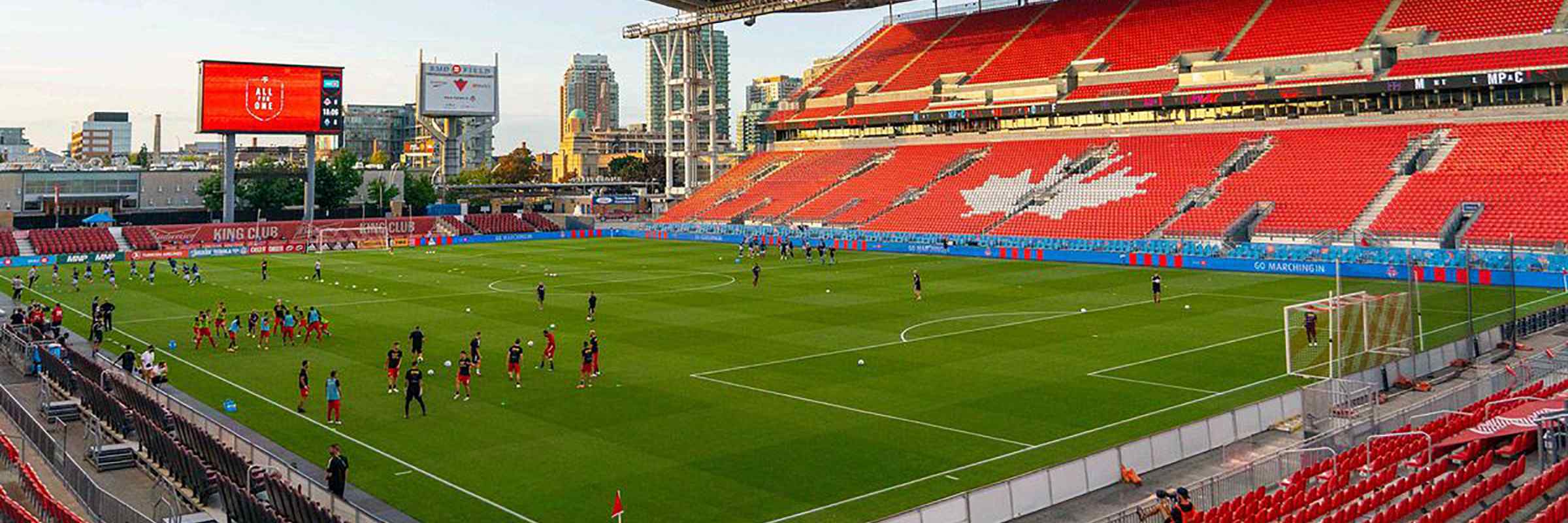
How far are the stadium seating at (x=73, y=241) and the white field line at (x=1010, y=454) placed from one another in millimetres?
69501

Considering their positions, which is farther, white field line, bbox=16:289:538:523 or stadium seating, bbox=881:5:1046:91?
stadium seating, bbox=881:5:1046:91

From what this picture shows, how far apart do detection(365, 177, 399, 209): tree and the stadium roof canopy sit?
26896mm

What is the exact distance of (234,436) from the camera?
1980 cm

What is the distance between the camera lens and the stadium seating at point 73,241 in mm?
71812

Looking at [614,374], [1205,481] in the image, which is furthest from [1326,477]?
[614,374]

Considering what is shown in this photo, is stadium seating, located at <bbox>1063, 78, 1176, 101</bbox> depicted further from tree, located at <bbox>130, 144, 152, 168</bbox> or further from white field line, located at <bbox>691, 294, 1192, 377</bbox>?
tree, located at <bbox>130, 144, 152, 168</bbox>

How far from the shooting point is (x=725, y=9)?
3558 inches

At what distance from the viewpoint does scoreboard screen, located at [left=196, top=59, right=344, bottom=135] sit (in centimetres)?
7769

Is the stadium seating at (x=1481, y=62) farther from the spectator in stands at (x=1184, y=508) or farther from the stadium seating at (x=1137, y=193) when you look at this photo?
the spectator in stands at (x=1184, y=508)

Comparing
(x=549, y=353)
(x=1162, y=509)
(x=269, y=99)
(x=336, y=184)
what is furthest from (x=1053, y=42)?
(x=1162, y=509)

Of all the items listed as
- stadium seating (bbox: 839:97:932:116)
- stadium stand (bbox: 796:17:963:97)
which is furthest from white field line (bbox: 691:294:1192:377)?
stadium stand (bbox: 796:17:963:97)

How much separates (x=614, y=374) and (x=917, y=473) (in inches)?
444

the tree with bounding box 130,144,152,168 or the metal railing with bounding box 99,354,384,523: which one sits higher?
the tree with bounding box 130,144,152,168

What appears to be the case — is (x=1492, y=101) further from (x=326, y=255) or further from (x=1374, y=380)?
(x=326, y=255)
